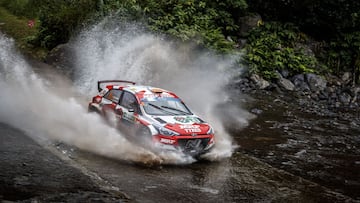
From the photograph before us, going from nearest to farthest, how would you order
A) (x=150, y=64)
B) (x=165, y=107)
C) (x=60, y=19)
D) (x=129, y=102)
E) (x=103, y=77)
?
(x=165, y=107), (x=129, y=102), (x=103, y=77), (x=150, y=64), (x=60, y=19)

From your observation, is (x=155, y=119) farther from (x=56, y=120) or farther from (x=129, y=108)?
(x=56, y=120)

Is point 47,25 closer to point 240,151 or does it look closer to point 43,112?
point 43,112

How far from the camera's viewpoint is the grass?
25250mm

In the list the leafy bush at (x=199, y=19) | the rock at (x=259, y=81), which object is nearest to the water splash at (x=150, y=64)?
the leafy bush at (x=199, y=19)

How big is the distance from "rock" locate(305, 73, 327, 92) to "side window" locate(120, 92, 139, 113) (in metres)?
12.8

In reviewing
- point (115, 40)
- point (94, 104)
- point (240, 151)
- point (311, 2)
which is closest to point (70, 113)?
point (94, 104)

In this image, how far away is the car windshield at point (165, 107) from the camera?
12133 millimetres

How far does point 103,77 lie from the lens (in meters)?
20.8

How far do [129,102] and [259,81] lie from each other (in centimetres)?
1135

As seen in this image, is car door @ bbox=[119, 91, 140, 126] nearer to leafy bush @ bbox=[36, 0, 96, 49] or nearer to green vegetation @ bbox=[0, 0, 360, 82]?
green vegetation @ bbox=[0, 0, 360, 82]

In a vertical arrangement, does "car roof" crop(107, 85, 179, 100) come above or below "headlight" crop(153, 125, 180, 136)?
above

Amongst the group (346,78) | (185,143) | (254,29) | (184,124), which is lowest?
(185,143)

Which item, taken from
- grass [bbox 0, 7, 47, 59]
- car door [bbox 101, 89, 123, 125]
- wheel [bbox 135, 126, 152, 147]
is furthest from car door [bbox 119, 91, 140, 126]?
grass [bbox 0, 7, 47, 59]

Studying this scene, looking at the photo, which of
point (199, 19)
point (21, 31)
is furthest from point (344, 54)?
point (21, 31)
